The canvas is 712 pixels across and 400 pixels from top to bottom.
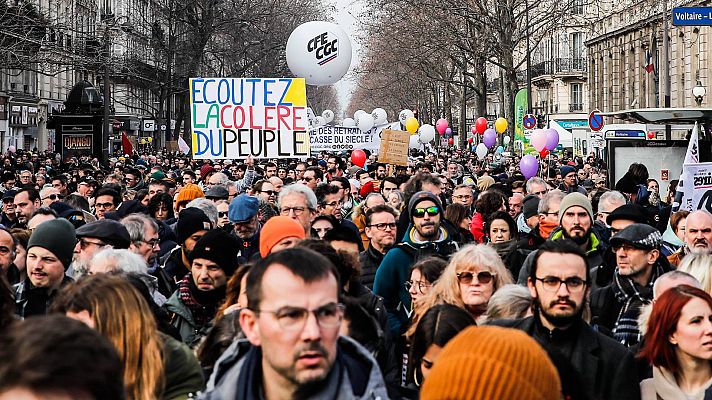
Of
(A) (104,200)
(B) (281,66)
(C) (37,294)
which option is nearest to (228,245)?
(C) (37,294)

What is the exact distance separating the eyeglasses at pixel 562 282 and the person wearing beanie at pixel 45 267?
2.79 meters

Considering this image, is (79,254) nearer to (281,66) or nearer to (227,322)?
(227,322)

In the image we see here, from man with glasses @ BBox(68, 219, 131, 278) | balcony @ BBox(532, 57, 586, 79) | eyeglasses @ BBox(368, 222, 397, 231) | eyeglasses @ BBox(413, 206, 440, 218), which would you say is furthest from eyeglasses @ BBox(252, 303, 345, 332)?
balcony @ BBox(532, 57, 586, 79)

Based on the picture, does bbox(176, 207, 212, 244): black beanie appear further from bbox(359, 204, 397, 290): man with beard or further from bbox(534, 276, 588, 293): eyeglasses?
bbox(534, 276, 588, 293): eyeglasses

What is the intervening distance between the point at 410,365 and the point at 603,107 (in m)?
60.8

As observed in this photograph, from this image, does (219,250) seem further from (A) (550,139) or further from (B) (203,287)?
(A) (550,139)

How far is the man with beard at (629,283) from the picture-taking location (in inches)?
255

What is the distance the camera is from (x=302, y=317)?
3291mm

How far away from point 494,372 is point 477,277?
3455 millimetres

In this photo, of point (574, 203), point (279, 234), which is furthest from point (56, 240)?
point (574, 203)

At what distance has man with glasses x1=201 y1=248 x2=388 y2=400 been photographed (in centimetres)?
323

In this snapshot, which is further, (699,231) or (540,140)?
(540,140)

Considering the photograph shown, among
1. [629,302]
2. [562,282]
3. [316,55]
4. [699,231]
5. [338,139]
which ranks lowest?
[629,302]

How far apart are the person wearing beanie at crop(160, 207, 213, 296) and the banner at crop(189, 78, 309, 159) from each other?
25.8 feet
